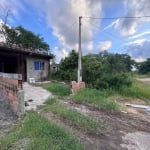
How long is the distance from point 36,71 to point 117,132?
42.7ft

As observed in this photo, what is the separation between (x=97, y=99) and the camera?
8.76m

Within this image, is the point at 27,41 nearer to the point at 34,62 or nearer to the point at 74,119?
the point at 34,62

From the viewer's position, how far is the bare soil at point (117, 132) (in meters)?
4.39

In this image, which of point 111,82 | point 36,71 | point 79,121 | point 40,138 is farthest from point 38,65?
point 40,138

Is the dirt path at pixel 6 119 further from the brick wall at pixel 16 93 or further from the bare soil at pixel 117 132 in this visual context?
the bare soil at pixel 117 132

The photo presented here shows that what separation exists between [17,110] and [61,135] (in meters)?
2.46

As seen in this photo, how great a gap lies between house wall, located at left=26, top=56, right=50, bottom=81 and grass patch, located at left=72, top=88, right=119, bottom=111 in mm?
7829

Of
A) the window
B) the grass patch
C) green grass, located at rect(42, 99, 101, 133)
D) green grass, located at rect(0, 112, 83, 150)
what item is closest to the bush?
the grass patch

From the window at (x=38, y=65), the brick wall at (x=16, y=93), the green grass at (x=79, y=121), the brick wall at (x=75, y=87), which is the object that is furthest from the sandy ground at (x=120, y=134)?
the window at (x=38, y=65)

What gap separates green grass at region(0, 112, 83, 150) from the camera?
154 inches

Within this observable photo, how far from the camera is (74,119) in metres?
5.71

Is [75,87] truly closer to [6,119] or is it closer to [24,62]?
[6,119]

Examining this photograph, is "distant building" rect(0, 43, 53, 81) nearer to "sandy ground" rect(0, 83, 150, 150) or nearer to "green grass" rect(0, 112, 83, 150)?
"sandy ground" rect(0, 83, 150, 150)

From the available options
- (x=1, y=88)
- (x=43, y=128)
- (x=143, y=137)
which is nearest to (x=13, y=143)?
(x=43, y=128)
